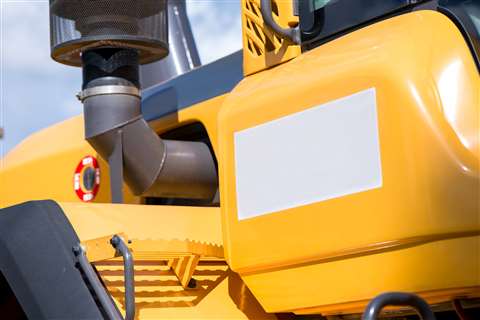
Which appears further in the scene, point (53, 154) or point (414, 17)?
point (53, 154)

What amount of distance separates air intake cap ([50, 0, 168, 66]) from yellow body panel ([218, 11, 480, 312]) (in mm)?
805

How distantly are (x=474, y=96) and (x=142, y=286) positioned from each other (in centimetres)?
93

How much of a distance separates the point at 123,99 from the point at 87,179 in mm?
669

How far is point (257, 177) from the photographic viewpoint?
2.09m

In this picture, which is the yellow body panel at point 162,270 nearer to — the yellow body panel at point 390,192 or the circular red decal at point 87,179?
the yellow body panel at point 390,192

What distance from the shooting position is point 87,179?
338 centimetres

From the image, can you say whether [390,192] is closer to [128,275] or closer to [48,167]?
[128,275]

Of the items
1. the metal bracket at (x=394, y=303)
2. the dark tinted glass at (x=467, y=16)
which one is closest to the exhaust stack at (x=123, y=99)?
the dark tinted glass at (x=467, y=16)

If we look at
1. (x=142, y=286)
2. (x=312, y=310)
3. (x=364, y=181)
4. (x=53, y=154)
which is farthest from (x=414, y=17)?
(x=53, y=154)

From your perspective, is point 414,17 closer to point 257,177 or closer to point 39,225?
point 257,177

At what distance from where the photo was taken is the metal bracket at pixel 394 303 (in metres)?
1.57

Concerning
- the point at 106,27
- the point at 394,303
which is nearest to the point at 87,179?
the point at 106,27

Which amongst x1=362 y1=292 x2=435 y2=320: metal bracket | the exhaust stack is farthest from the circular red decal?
x1=362 y1=292 x2=435 y2=320: metal bracket

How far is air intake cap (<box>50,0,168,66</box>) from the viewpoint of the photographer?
280 centimetres
